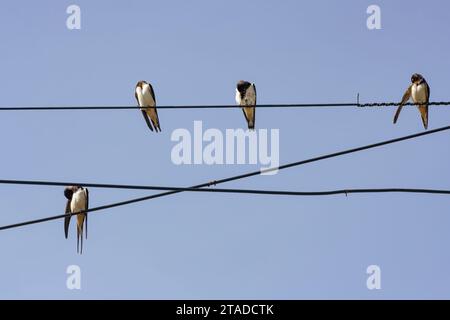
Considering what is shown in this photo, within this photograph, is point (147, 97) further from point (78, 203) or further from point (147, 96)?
point (78, 203)

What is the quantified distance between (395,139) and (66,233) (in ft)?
19.8

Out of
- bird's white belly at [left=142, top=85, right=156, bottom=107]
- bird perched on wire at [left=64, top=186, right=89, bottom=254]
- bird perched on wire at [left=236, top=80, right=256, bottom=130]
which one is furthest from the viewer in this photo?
bird's white belly at [left=142, top=85, right=156, bottom=107]

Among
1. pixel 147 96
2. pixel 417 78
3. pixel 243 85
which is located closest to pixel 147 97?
pixel 147 96

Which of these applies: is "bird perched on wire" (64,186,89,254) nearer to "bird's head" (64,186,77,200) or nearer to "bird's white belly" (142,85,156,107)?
"bird's head" (64,186,77,200)

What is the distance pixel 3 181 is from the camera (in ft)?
21.3

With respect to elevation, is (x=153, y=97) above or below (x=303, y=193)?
above

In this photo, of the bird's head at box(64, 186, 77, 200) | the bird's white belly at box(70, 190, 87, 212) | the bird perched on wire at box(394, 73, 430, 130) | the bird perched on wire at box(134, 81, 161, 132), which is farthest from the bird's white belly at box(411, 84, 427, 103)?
the bird's head at box(64, 186, 77, 200)

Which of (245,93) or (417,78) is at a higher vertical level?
(417,78)

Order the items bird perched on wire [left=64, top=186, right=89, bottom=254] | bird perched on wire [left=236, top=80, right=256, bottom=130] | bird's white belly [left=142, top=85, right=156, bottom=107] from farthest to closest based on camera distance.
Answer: bird's white belly [left=142, top=85, right=156, bottom=107]
bird perched on wire [left=236, top=80, right=256, bottom=130]
bird perched on wire [left=64, top=186, right=89, bottom=254]

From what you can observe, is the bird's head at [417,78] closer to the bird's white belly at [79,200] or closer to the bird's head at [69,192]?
the bird's white belly at [79,200]
